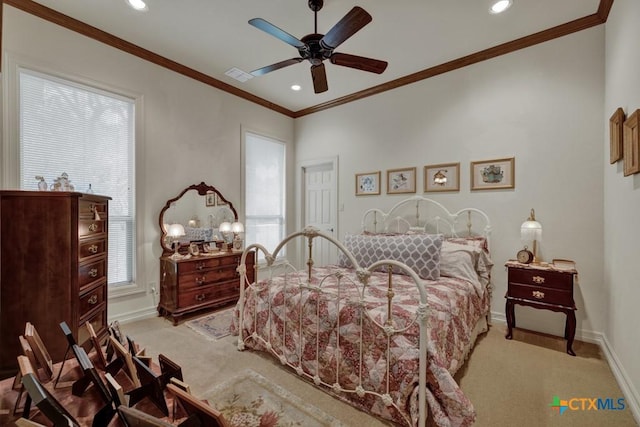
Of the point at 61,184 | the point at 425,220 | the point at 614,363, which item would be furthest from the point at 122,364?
the point at 425,220

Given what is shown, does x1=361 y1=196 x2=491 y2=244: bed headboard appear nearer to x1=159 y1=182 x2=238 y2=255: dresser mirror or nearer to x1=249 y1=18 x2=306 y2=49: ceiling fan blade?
x1=159 y1=182 x2=238 y2=255: dresser mirror

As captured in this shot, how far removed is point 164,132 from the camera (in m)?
3.51

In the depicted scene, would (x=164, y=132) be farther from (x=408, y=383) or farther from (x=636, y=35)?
(x=636, y=35)

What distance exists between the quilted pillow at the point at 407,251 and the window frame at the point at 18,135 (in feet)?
7.93

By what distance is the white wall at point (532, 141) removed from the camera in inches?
109

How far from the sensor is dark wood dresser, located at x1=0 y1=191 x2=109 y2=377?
194 centimetres

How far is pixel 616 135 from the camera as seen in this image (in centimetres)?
226

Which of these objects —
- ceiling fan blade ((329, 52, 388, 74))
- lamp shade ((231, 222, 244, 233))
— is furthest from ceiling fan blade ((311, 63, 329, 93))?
lamp shade ((231, 222, 244, 233))

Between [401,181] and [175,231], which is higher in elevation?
[401,181]

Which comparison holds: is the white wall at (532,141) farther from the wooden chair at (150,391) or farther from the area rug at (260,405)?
the wooden chair at (150,391)

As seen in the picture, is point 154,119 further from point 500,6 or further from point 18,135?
point 500,6

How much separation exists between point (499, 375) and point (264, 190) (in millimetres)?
3859

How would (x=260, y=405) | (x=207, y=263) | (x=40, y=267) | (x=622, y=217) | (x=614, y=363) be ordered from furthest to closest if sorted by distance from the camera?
(x=207, y=263), (x=614, y=363), (x=622, y=217), (x=40, y=267), (x=260, y=405)

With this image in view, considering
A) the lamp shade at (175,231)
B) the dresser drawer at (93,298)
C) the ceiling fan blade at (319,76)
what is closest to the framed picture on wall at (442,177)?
the ceiling fan blade at (319,76)
